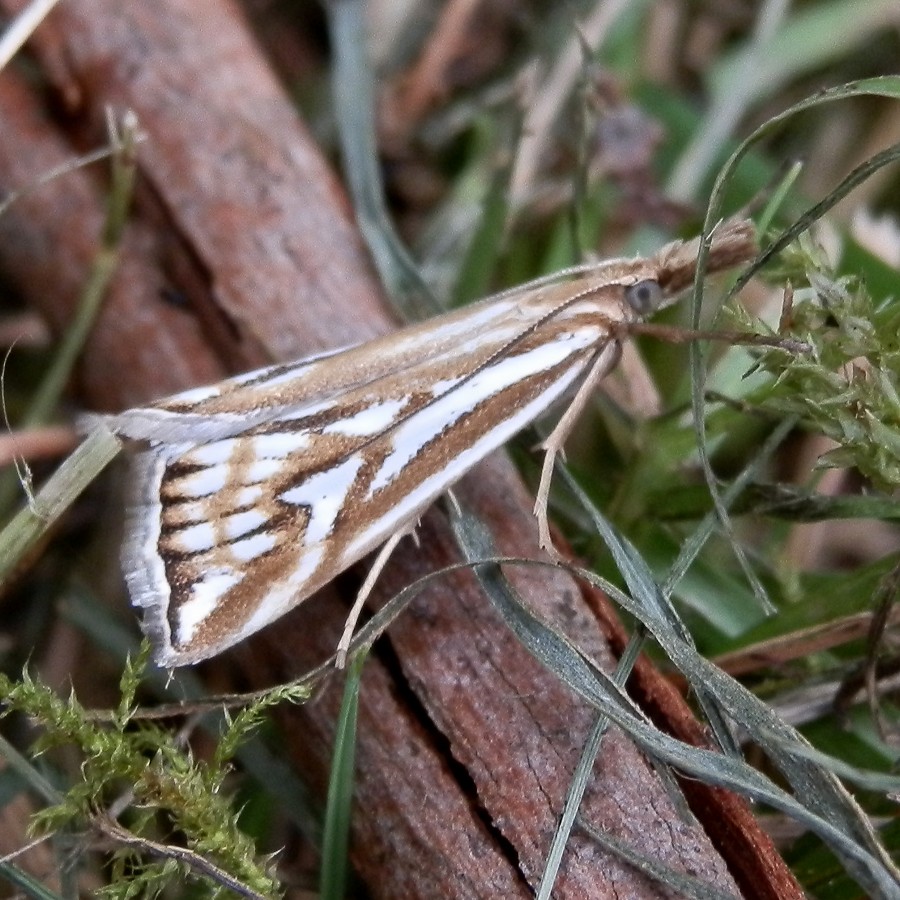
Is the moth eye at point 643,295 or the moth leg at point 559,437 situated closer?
the moth leg at point 559,437

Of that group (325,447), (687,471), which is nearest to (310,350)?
(325,447)

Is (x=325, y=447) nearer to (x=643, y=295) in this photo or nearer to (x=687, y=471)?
(x=643, y=295)

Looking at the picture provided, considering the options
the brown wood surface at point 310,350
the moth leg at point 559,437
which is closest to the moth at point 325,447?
the moth leg at point 559,437

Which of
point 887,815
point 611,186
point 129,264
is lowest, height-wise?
point 887,815

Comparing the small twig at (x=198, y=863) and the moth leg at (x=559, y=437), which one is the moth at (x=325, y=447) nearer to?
the moth leg at (x=559, y=437)

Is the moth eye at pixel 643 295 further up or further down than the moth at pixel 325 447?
further down

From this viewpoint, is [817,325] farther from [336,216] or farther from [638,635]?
[336,216]

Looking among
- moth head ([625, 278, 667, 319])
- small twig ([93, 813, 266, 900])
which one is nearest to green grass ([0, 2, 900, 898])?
small twig ([93, 813, 266, 900])

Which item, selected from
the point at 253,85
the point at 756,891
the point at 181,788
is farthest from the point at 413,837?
the point at 253,85
